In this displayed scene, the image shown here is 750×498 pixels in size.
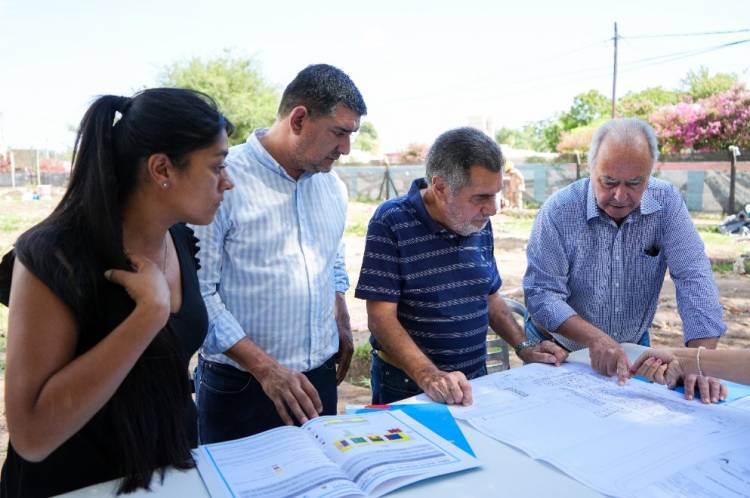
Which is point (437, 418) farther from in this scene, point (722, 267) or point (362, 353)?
point (722, 267)

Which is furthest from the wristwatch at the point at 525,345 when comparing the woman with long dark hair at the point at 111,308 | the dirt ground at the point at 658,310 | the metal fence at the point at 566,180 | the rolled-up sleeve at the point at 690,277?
the metal fence at the point at 566,180

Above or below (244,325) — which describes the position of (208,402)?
below

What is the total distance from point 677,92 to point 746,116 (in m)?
18.8

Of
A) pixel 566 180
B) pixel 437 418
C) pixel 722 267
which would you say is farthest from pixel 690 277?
pixel 566 180

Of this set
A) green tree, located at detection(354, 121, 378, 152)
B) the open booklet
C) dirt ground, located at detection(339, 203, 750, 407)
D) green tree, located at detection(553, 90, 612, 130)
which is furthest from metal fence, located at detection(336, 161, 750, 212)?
green tree, located at detection(354, 121, 378, 152)

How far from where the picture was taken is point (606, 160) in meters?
2.42

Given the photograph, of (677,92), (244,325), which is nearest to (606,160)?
(244,325)

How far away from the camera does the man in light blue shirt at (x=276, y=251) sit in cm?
217

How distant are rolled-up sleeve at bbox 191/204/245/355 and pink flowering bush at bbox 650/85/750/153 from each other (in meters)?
19.2

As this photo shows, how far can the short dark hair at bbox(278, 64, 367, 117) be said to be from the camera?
218 cm

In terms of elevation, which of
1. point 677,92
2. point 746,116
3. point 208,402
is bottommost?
point 208,402

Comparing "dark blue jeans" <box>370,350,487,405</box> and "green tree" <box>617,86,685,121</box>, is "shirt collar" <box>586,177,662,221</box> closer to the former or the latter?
"dark blue jeans" <box>370,350,487,405</box>

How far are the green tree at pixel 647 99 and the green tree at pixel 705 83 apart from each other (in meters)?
0.64

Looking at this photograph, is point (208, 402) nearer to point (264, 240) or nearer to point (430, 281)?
point (264, 240)
